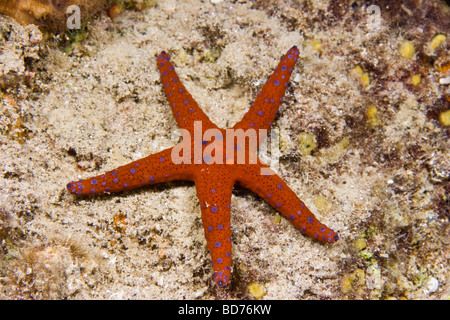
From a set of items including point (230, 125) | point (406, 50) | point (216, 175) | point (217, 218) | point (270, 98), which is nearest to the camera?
point (217, 218)

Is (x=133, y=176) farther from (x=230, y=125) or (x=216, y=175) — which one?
(x=230, y=125)

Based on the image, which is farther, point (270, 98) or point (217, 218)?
point (270, 98)

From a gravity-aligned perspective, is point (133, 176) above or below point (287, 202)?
above

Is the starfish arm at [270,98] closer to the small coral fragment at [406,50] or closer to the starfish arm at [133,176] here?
the starfish arm at [133,176]

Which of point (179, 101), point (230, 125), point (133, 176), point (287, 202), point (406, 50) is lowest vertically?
point (287, 202)

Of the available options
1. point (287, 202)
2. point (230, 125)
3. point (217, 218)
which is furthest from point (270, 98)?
point (217, 218)

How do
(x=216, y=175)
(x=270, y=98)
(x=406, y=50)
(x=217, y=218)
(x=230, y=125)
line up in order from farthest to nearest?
(x=406, y=50) < (x=230, y=125) < (x=270, y=98) < (x=216, y=175) < (x=217, y=218)
